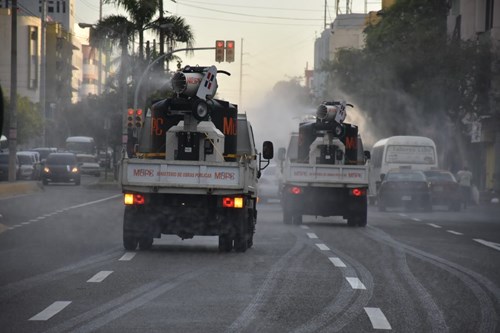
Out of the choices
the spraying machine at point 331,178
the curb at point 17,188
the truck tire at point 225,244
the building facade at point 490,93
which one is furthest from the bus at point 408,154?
the truck tire at point 225,244

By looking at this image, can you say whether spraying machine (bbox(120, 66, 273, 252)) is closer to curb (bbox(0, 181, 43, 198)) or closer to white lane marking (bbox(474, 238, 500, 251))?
white lane marking (bbox(474, 238, 500, 251))

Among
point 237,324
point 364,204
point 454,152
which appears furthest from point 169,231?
point 454,152

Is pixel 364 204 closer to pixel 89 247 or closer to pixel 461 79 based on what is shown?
pixel 89 247

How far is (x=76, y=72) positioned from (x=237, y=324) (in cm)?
16712

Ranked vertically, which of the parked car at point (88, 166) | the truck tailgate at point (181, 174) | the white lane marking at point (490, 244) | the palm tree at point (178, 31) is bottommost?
the parked car at point (88, 166)

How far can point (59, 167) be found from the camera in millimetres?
61031

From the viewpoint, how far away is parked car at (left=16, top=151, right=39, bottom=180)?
63344mm

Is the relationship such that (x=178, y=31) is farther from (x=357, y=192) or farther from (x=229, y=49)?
(x=357, y=192)

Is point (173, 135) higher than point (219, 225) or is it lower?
higher

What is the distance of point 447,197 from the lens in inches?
1742

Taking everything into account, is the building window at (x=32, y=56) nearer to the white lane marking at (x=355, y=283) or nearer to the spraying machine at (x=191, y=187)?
the spraying machine at (x=191, y=187)

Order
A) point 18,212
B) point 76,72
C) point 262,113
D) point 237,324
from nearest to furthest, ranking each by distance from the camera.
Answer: point 237,324 < point 18,212 < point 262,113 < point 76,72

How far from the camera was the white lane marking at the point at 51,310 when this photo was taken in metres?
10.5

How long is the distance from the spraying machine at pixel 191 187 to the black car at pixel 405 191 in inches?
909
